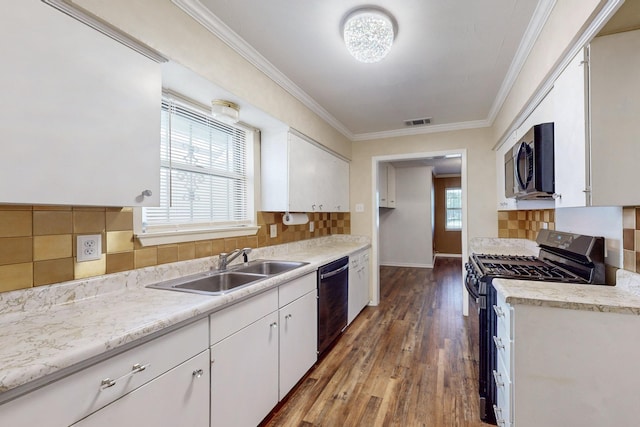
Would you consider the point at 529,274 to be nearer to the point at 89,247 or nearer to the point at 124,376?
the point at 124,376

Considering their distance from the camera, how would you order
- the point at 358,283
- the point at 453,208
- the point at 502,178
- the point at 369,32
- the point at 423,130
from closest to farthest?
the point at 369,32 → the point at 502,178 → the point at 358,283 → the point at 423,130 → the point at 453,208

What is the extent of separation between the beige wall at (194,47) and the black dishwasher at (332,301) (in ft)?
4.59

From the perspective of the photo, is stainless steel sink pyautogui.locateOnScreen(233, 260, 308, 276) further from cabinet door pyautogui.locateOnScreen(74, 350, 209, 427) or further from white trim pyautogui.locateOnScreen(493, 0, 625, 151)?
white trim pyautogui.locateOnScreen(493, 0, 625, 151)

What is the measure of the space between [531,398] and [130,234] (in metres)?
2.11

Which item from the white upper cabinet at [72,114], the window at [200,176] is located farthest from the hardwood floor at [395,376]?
the white upper cabinet at [72,114]

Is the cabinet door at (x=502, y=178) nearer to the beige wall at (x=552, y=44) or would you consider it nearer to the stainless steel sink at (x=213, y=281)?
the beige wall at (x=552, y=44)

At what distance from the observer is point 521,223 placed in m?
3.36

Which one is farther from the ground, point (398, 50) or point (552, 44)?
point (398, 50)

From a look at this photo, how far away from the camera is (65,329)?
1033 millimetres

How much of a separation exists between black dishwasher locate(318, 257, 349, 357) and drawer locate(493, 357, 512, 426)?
130 cm

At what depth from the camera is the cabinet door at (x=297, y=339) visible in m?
1.97

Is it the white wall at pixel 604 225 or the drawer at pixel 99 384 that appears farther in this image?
the white wall at pixel 604 225

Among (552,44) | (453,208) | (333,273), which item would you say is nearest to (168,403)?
(333,273)

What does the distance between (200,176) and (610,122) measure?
2.34 m
